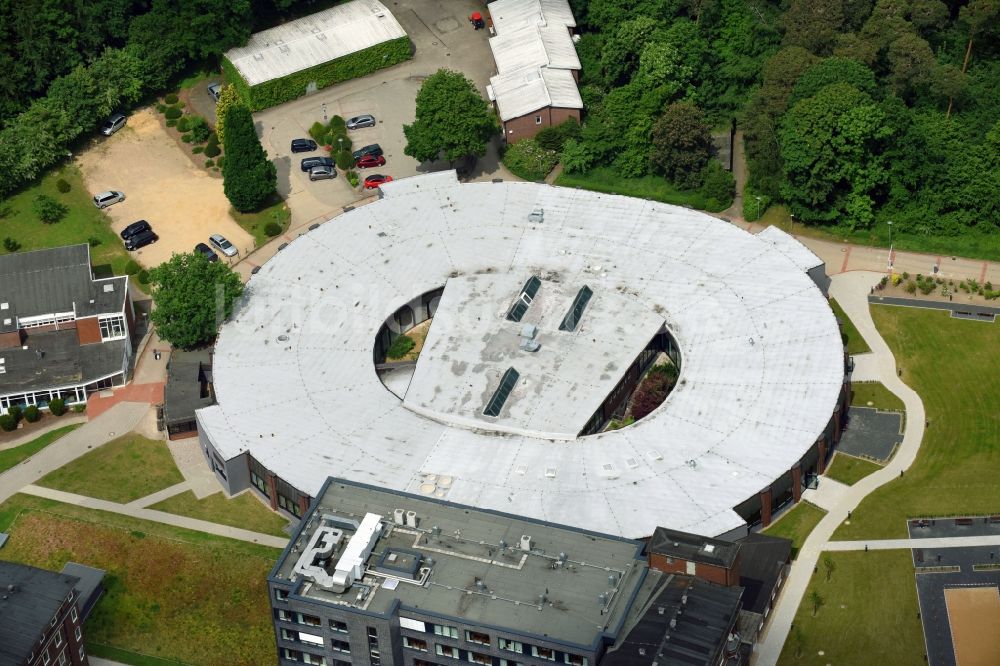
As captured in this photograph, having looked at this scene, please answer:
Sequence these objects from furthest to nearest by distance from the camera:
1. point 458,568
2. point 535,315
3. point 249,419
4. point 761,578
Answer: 1. point 535,315
2. point 249,419
3. point 761,578
4. point 458,568

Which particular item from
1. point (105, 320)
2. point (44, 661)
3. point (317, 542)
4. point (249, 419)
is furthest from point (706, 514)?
point (105, 320)

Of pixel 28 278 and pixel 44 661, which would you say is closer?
pixel 44 661

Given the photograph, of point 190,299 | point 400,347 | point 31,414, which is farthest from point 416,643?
point 31,414

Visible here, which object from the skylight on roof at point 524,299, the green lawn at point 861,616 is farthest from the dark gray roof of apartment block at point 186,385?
the green lawn at point 861,616

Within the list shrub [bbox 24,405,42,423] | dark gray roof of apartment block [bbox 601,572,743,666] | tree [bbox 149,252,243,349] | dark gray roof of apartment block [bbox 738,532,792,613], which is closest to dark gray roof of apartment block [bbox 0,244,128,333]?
tree [bbox 149,252,243,349]

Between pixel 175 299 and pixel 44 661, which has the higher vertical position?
pixel 175 299

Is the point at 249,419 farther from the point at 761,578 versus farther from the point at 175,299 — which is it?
the point at 761,578

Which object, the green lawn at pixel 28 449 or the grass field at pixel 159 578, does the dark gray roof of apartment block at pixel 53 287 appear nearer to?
the green lawn at pixel 28 449
